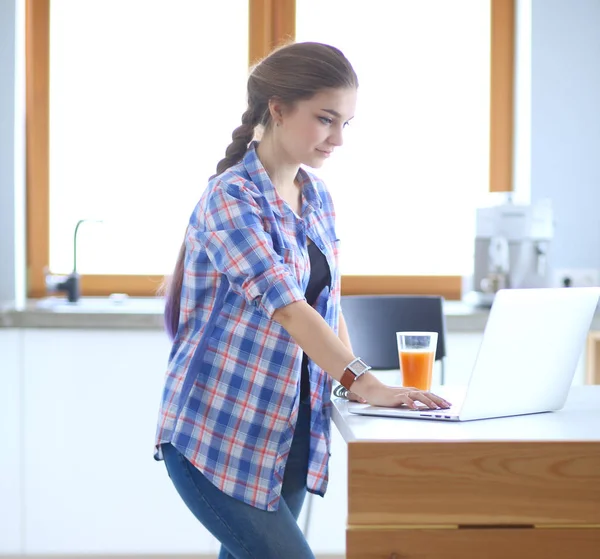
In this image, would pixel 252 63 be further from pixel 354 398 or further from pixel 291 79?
pixel 354 398

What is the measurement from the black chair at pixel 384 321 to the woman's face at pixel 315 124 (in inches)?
30.8

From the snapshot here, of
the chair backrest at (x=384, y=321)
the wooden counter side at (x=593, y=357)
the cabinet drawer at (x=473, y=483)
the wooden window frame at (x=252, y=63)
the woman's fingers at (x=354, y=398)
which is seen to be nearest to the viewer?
the cabinet drawer at (x=473, y=483)

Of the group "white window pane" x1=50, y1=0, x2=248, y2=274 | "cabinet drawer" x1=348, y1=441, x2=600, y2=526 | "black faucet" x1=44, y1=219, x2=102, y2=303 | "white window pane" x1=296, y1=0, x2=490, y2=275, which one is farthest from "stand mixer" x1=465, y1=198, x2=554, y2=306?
"cabinet drawer" x1=348, y1=441, x2=600, y2=526

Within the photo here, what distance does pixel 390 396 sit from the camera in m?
1.32

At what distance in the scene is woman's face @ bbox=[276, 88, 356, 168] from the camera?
58.2 inches

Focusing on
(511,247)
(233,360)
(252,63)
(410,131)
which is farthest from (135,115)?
(233,360)

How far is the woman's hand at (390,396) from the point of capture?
1.32 metres

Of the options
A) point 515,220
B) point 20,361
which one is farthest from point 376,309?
point 20,361

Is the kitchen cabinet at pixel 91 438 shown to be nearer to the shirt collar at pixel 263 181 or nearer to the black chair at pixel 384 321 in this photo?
the black chair at pixel 384 321

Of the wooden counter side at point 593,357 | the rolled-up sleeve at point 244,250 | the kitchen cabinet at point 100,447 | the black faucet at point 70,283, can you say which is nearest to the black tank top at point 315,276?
the rolled-up sleeve at point 244,250

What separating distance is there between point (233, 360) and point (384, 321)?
942 millimetres

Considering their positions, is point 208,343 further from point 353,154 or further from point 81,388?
point 353,154

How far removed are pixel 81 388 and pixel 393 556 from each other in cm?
180

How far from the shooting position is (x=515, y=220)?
2861 mm
